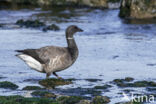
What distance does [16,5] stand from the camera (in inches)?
1494

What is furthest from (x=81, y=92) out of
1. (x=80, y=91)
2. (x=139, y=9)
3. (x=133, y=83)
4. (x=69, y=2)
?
(x=69, y=2)

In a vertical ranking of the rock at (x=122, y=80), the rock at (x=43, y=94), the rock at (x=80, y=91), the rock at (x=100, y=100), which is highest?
the rock at (x=100, y=100)

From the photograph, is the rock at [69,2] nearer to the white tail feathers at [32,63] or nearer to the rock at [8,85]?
the white tail feathers at [32,63]

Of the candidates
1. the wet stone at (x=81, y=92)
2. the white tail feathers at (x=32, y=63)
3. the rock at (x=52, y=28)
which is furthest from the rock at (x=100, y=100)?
the rock at (x=52, y=28)

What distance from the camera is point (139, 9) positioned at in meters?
30.0

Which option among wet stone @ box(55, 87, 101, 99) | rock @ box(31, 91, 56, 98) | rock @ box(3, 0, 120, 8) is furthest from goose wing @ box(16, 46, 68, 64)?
rock @ box(3, 0, 120, 8)

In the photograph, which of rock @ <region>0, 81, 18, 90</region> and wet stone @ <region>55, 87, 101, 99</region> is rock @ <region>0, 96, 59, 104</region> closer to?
wet stone @ <region>55, 87, 101, 99</region>

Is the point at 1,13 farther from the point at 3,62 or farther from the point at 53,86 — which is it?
the point at 53,86

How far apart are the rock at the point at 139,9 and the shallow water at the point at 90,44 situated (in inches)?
28.5

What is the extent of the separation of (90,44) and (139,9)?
328 inches

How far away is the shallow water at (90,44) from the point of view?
A: 15922 millimetres

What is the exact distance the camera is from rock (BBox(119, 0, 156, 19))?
29861mm

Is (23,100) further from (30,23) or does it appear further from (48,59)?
(30,23)

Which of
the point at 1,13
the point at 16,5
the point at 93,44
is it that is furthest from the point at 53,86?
the point at 16,5
